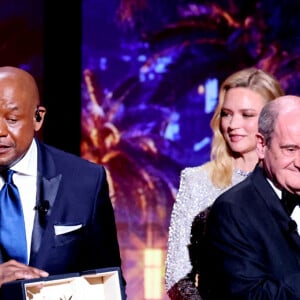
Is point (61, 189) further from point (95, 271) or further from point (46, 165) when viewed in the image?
point (95, 271)

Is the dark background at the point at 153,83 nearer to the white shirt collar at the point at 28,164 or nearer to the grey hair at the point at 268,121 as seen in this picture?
the white shirt collar at the point at 28,164

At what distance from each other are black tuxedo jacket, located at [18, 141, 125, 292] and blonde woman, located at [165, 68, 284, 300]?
0.37 m

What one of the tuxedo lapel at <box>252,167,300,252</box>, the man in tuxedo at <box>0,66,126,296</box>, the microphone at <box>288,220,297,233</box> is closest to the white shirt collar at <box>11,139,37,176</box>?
the man in tuxedo at <box>0,66,126,296</box>

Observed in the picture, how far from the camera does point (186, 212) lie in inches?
123

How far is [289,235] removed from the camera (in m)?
2.39

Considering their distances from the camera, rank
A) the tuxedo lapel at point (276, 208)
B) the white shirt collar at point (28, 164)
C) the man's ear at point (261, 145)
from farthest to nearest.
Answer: the white shirt collar at point (28, 164) → the man's ear at point (261, 145) → the tuxedo lapel at point (276, 208)

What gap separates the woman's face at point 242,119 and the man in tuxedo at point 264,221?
0.58m

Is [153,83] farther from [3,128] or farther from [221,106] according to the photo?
[3,128]

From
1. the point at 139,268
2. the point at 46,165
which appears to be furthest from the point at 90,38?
the point at 46,165

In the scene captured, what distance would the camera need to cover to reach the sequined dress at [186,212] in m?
3.07

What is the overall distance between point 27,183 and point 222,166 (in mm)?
847

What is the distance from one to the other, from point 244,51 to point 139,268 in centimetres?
152

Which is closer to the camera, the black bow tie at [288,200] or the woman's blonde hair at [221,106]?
the black bow tie at [288,200]

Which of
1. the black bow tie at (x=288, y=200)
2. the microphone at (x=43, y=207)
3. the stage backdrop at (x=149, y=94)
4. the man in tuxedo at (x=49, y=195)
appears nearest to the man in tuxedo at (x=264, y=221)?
the black bow tie at (x=288, y=200)
